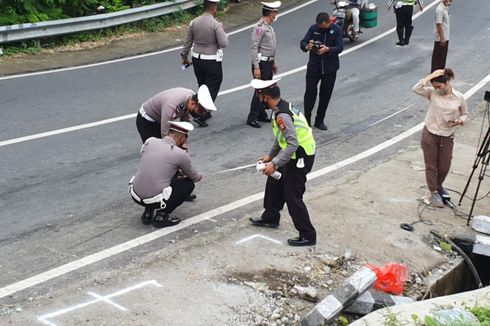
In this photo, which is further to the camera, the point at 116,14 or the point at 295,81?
the point at 116,14

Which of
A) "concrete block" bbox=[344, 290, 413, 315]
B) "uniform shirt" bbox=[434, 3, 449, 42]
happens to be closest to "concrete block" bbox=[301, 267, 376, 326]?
"concrete block" bbox=[344, 290, 413, 315]

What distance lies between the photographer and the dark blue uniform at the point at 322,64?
451 inches

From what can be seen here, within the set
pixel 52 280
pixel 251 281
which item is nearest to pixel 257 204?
pixel 251 281

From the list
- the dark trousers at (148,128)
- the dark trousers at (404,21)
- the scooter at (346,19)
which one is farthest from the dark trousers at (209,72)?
the dark trousers at (404,21)

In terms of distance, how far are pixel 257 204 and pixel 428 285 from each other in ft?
7.72

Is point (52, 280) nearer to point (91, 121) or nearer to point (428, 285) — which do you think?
point (428, 285)

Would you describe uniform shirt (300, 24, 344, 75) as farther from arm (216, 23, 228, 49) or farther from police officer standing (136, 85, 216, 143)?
police officer standing (136, 85, 216, 143)

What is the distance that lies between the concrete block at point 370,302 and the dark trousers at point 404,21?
1221 cm

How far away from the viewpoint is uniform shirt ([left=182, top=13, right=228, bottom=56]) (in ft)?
37.3

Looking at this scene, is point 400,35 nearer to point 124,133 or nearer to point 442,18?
point 442,18

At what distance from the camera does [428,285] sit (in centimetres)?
739

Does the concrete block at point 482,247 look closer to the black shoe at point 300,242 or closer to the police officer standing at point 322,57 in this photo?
the black shoe at point 300,242

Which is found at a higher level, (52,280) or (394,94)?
(52,280)

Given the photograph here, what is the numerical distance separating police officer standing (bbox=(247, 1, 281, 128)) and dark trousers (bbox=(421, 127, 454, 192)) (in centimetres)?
318
